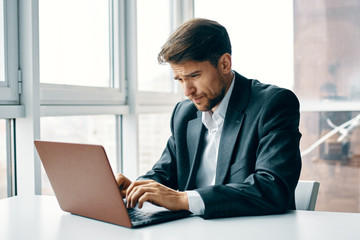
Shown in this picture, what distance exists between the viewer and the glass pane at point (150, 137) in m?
2.86

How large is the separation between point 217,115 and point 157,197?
2.06 feet

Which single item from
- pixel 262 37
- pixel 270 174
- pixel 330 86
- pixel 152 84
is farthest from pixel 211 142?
pixel 262 37

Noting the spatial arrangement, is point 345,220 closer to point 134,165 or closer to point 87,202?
point 87,202

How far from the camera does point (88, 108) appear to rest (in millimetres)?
2160

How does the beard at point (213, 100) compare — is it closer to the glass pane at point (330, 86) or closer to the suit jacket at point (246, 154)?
the suit jacket at point (246, 154)

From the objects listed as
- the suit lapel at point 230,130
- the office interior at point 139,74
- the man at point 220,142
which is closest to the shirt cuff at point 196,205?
the man at point 220,142

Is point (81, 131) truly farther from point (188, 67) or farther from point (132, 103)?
point (188, 67)

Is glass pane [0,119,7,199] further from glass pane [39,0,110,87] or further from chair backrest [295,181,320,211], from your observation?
chair backrest [295,181,320,211]

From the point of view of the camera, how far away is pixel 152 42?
3051 millimetres

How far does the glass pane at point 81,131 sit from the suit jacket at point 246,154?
24.1 inches

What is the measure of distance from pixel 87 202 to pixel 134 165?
1479 mm

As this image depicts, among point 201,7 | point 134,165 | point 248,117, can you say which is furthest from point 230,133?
point 201,7

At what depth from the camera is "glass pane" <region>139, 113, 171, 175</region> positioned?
9.37 feet

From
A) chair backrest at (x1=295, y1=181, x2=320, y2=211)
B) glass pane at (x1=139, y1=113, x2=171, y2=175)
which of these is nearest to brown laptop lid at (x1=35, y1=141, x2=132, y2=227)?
chair backrest at (x1=295, y1=181, x2=320, y2=211)
